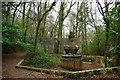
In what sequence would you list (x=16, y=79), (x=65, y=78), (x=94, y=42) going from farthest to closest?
(x=94, y=42) < (x=65, y=78) < (x=16, y=79)

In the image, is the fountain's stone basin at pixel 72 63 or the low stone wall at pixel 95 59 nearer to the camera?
the fountain's stone basin at pixel 72 63

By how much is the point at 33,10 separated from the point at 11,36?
4371 millimetres

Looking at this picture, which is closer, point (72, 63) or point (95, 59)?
point (72, 63)

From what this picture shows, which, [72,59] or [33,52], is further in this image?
[33,52]

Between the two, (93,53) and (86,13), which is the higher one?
(86,13)

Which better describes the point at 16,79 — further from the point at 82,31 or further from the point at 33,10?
the point at 82,31

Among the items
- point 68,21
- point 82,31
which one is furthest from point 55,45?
point 68,21

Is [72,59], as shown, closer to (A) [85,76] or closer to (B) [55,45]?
(A) [85,76]

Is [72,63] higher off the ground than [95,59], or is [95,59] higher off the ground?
[72,63]

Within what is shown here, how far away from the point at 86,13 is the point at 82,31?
4.83ft

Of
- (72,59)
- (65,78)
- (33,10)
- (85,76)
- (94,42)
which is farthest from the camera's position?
(33,10)

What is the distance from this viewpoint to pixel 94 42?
7270 millimetres

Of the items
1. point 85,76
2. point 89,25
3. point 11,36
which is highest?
point 89,25

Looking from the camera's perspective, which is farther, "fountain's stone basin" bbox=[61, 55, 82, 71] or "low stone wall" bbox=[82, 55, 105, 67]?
"low stone wall" bbox=[82, 55, 105, 67]
